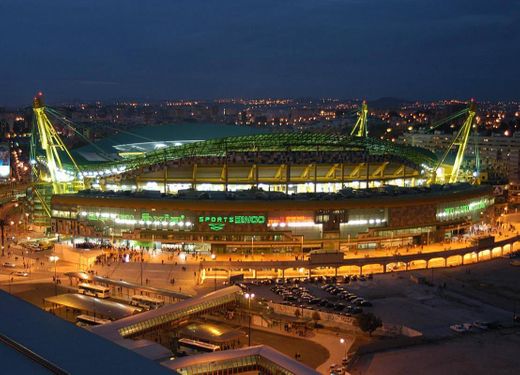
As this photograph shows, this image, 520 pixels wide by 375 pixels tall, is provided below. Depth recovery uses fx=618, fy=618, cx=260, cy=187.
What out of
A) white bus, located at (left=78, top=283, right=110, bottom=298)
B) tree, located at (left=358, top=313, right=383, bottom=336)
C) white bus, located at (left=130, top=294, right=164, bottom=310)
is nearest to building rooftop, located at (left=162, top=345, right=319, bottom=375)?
tree, located at (left=358, top=313, right=383, bottom=336)

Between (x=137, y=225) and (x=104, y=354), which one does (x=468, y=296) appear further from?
(x=104, y=354)

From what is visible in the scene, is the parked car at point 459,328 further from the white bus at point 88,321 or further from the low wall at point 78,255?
the low wall at point 78,255

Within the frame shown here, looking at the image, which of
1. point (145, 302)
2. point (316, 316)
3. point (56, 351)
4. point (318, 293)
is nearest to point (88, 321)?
point (145, 302)

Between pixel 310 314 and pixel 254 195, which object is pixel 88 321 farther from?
pixel 254 195

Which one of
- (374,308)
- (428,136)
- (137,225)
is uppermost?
(428,136)

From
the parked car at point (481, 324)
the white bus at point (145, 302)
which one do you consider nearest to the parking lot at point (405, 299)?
the parked car at point (481, 324)

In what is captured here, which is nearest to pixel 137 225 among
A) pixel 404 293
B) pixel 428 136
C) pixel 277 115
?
pixel 404 293

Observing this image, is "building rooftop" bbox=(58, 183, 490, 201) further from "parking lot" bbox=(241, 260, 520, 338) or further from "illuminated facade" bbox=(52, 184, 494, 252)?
"parking lot" bbox=(241, 260, 520, 338)
